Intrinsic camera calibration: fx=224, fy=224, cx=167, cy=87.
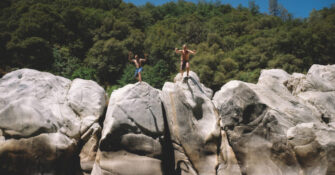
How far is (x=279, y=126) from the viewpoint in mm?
10414

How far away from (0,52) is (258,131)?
26927 millimetres

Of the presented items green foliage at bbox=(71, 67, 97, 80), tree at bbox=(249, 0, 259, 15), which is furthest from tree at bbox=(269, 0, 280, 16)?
green foliage at bbox=(71, 67, 97, 80)

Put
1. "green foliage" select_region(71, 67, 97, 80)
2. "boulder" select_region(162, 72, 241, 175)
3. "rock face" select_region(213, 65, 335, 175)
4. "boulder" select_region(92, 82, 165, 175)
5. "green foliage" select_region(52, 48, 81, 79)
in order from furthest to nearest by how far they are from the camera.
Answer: "green foliage" select_region(52, 48, 81, 79)
"green foliage" select_region(71, 67, 97, 80)
"boulder" select_region(162, 72, 241, 175)
"boulder" select_region(92, 82, 165, 175)
"rock face" select_region(213, 65, 335, 175)

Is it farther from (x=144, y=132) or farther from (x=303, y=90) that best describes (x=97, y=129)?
(x=303, y=90)

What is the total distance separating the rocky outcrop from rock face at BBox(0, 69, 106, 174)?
0.04 metres

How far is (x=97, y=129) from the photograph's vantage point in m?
11.1

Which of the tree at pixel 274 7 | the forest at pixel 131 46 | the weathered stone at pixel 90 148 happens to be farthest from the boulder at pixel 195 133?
the tree at pixel 274 7

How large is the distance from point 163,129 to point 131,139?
1651 mm

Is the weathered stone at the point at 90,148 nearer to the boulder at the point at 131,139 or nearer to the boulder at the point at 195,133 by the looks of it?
the boulder at the point at 131,139

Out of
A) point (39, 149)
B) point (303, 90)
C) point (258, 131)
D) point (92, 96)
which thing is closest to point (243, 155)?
point (258, 131)

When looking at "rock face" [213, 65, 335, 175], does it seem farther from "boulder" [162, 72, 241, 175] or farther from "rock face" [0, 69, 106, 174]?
"rock face" [0, 69, 106, 174]

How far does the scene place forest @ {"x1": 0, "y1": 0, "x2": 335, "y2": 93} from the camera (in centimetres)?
2547

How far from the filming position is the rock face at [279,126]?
32.3 ft

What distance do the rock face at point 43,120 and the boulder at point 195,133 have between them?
406cm
